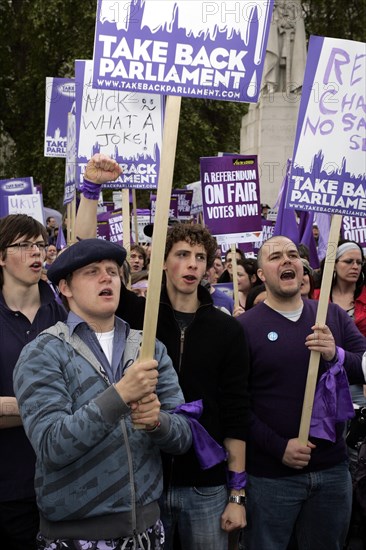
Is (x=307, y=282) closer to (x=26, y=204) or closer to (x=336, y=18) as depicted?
(x=26, y=204)

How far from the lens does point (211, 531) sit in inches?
143

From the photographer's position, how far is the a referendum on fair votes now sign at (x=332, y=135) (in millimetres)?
4461

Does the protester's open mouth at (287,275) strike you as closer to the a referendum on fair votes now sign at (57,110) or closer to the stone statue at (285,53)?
the a referendum on fair votes now sign at (57,110)

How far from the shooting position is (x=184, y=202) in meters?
12.5

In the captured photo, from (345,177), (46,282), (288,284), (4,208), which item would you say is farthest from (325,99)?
(4,208)

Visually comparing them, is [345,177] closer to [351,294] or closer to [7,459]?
[351,294]

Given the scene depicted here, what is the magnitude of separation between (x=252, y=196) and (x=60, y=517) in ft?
14.7

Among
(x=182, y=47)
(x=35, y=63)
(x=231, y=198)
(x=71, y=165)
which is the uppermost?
(x=35, y=63)

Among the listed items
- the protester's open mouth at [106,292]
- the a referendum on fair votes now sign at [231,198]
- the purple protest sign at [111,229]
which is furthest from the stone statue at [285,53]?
the protester's open mouth at [106,292]

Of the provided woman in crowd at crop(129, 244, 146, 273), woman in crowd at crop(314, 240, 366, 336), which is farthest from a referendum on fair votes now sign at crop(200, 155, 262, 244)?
woman in crowd at crop(129, 244, 146, 273)

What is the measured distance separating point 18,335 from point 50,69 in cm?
2177

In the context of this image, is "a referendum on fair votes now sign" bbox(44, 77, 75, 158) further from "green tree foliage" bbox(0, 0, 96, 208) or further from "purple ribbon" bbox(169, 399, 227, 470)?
"green tree foliage" bbox(0, 0, 96, 208)

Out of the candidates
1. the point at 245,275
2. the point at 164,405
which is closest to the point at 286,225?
the point at 245,275

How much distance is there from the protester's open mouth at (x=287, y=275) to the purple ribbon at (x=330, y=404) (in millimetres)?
444
